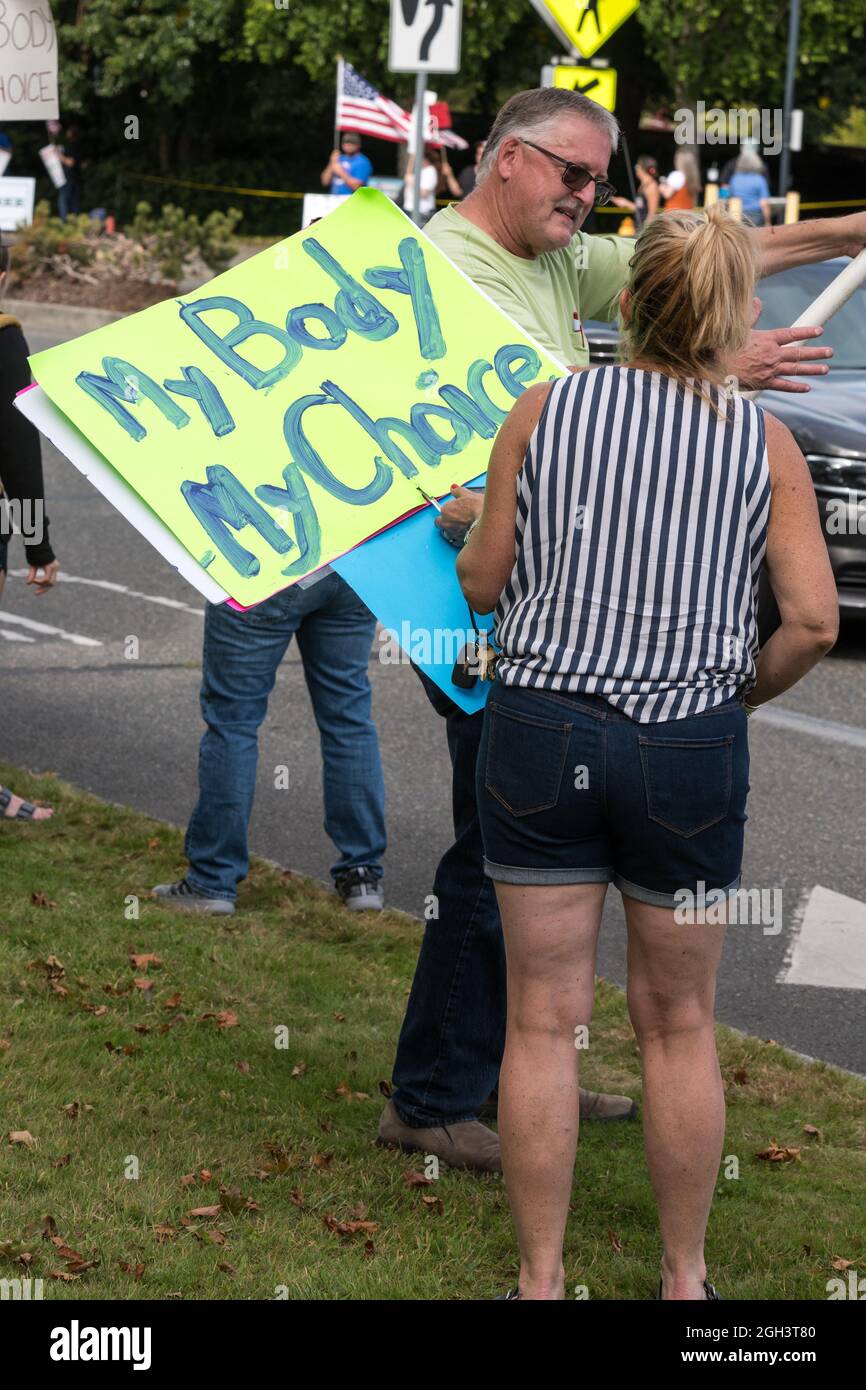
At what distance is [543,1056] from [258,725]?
2.69m

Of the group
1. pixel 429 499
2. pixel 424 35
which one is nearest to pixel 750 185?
pixel 424 35

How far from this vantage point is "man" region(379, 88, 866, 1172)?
3873mm

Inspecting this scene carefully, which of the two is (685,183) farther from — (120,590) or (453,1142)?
(453,1142)

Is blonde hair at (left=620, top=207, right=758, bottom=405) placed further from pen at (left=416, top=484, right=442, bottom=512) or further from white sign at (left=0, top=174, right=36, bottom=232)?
white sign at (left=0, top=174, right=36, bottom=232)

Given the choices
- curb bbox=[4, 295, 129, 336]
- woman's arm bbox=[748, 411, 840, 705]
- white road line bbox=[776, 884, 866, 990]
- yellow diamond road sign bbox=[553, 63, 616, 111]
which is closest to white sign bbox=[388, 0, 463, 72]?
yellow diamond road sign bbox=[553, 63, 616, 111]

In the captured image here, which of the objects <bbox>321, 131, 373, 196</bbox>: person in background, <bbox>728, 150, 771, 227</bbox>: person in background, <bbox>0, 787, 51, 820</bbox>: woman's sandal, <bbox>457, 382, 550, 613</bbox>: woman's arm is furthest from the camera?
<bbox>321, 131, 373, 196</bbox>: person in background

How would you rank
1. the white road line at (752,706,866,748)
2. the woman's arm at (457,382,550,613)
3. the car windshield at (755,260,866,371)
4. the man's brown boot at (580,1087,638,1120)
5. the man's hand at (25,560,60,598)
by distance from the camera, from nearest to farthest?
the woman's arm at (457,382,550,613)
the man's brown boot at (580,1087,638,1120)
the man's hand at (25,560,60,598)
the white road line at (752,706,866,748)
the car windshield at (755,260,866,371)

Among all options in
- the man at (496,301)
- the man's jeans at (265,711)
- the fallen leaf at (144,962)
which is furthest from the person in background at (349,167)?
the man at (496,301)

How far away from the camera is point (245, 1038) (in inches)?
187

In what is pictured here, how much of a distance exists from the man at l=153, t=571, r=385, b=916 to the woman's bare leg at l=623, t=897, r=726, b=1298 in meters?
2.49

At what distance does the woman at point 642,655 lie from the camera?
3049mm

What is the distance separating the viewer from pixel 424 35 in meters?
14.5

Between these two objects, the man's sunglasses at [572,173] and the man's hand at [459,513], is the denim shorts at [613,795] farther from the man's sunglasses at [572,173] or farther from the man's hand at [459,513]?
the man's sunglasses at [572,173]
